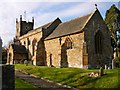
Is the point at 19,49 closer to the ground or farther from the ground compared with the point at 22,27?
closer to the ground

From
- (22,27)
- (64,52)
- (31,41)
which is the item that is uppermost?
(22,27)

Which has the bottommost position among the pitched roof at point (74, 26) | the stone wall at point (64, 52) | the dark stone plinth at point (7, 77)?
the dark stone plinth at point (7, 77)

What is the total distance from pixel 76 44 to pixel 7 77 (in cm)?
2538

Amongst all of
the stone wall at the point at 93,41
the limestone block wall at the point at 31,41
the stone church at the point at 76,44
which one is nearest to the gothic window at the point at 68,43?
the stone church at the point at 76,44

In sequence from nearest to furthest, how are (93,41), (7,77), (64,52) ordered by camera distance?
(7,77) < (93,41) < (64,52)

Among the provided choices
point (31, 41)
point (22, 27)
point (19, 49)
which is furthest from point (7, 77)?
point (22, 27)

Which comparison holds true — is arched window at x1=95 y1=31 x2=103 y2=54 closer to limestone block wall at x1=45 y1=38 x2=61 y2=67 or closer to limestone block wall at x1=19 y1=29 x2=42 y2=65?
limestone block wall at x1=45 y1=38 x2=61 y2=67

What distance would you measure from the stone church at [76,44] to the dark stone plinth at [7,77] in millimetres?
23198

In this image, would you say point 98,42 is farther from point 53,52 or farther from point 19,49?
point 19,49

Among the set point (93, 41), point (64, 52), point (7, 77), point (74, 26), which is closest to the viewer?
point (7, 77)

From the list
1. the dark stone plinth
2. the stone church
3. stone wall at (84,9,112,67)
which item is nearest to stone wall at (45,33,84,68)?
the stone church

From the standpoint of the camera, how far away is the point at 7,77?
1232cm

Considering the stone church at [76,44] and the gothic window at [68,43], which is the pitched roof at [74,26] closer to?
the stone church at [76,44]

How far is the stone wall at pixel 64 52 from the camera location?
1426 inches
